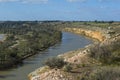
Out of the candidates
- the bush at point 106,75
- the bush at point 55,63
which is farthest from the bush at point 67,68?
the bush at point 106,75

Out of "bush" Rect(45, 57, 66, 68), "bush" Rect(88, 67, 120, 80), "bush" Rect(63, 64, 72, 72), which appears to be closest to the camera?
"bush" Rect(88, 67, 120, 80)

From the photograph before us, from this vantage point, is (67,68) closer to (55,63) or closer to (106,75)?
(55,63)

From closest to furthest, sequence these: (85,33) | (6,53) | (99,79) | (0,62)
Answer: (99,79) → (0,62) → (6,53) → (85,33)

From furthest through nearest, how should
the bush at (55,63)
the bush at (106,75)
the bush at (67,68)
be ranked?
the bush at (55,63) → the bush at (67,68) → the bush at (106,75)

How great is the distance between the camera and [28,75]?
3547 cm

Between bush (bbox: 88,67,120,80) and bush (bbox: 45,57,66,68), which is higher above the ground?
bush (bbox: 88,67,120,80)

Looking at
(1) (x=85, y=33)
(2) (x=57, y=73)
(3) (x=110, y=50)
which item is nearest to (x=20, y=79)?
(2) (x=57, y=73)

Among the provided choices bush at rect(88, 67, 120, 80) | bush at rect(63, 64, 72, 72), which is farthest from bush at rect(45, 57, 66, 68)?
bush at rect(88, 67, 120, 80)

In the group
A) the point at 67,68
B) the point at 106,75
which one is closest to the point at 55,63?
the point at 67,68

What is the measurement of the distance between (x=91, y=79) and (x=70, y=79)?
5.61 m

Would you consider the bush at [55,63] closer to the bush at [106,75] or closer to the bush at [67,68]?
the bush at [67,68]

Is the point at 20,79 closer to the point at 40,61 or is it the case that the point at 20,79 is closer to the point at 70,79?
the point at 70,79

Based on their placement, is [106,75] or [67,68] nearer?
[106,75]

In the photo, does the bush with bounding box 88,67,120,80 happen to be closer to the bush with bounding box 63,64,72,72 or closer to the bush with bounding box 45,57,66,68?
the bush with bounding box 63,64,72,72
